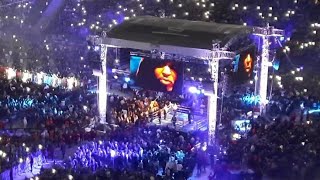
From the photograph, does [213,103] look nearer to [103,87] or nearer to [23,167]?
[103,87]

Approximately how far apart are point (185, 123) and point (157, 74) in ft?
9.22

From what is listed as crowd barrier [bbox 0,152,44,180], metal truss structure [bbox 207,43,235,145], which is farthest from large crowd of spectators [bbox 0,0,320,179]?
metal truss structure [bbox 207,43,235,145]

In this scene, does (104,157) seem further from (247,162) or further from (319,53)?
(319,53)

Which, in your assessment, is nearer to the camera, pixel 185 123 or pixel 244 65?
pixel 244 65

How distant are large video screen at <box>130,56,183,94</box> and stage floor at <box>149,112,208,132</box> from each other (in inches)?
67.9

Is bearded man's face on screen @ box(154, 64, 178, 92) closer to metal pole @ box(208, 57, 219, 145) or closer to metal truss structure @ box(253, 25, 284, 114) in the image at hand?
metal pole @ box(208, 57, 219, 145)

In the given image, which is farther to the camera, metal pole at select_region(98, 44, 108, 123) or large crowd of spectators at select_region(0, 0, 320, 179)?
metal pole at select_region(98, 44, 108, 123)

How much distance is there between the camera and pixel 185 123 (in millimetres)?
26844

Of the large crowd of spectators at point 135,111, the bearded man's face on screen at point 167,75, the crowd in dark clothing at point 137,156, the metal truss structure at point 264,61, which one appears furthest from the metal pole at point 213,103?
the metal truss structure at point 264,61

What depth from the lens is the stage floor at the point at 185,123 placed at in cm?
2606

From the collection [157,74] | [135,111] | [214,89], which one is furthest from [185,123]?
[214,89]

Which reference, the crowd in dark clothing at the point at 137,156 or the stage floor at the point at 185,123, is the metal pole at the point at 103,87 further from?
the crowd in dark clothing at the point at 137,156

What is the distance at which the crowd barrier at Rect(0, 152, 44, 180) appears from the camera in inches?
774

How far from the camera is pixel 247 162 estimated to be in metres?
20.3
